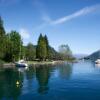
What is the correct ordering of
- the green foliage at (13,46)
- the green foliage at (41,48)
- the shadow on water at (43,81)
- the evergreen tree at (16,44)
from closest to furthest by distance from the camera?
the shadow on water at (43,81) → the green foliage at (13,46) → the evergreen tree at (16,44) → the green foliage at (41,48)

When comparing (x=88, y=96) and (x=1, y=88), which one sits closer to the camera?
(x=88, y=96)

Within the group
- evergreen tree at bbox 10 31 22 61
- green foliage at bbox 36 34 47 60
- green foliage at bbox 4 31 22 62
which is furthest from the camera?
green foliage at bbox 36 34 47 60

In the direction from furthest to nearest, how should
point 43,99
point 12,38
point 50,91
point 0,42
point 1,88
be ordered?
point 12,38
point 0,42
point 1,88
point 50,91
point 43,99

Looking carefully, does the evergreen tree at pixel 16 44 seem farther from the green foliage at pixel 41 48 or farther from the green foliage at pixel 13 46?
the green foliage at pixel 41 48

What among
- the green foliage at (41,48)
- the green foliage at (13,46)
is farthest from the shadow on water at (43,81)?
the green foliage at (41,48)

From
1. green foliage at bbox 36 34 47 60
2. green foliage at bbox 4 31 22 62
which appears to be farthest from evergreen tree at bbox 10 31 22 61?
green foliage at bbox 36 34 47 60

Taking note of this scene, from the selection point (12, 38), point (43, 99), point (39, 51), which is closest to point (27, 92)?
point (43, 99)

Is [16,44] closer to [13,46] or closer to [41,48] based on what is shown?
[13,46]

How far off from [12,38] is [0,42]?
1346cm

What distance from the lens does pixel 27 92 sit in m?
57.0

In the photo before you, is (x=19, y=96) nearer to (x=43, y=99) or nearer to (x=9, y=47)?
(x=43, y=99)

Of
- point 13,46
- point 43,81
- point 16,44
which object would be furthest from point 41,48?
point 43,81

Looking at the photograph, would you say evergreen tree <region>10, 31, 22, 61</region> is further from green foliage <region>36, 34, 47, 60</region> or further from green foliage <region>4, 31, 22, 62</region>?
green foliage <region>36, 34, 47, 60</region>

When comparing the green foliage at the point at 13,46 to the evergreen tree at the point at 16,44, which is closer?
the green foliage at the point at 13,46
